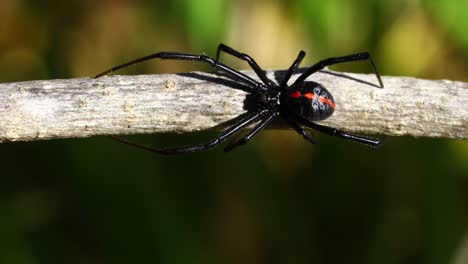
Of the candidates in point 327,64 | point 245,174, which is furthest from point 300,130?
point 245,174

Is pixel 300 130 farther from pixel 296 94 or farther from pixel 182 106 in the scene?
pixel 182 106

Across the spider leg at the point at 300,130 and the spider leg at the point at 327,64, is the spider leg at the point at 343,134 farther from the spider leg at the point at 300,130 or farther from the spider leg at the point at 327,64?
the spider leg at the point at 327,64

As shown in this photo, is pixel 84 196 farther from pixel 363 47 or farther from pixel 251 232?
pixel 363 47

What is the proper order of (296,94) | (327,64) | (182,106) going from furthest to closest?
(296,94) → (327,64) → (182,106)

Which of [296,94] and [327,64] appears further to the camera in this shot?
[296,94]

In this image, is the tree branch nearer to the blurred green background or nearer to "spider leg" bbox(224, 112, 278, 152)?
"spider leg" bbox(224, 112, 278, 152)

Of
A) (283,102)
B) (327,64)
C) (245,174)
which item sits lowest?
(245,174)

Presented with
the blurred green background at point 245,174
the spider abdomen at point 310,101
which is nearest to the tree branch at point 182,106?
the spider abdomen at point 310,101
